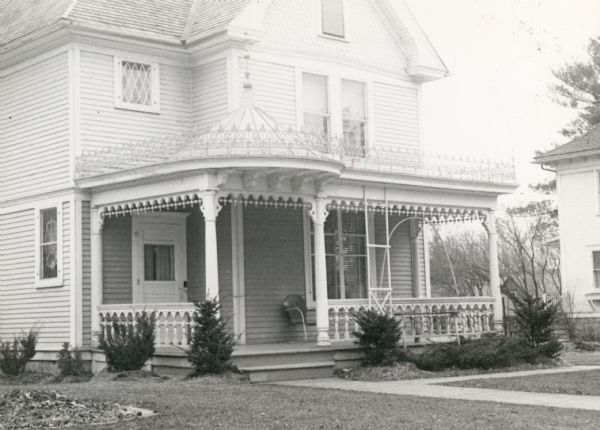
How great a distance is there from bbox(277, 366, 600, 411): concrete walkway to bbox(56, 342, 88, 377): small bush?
5120mm

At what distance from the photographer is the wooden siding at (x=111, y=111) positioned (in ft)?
67.9

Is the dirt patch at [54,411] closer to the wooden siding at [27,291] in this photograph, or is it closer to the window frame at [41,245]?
the wooden siding at [27,291]

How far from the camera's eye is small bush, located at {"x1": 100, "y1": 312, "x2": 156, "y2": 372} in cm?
1780

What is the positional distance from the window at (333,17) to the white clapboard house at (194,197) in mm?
59

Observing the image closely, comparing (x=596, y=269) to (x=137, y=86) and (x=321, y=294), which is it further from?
(x=137, y=86)

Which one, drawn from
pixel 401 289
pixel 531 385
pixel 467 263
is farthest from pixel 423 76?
pixel 467 263

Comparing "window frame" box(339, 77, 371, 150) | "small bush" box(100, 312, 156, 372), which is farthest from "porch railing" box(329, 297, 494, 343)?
"window frame" box(339, 77, 371, 150)

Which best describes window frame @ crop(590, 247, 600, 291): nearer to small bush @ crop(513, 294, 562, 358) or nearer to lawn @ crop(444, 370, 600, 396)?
small bush @ crop(513, 294, 562, 358)

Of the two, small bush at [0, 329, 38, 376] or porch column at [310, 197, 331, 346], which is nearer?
porch column at [310, 197, 331, 346]

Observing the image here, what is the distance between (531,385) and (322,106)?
31.7ft

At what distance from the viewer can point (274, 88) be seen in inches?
866

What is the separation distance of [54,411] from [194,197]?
312 inches

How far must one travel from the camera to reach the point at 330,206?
19.8m

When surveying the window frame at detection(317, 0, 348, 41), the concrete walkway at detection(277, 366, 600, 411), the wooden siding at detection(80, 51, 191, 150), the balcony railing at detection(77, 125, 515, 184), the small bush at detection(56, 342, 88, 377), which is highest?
the window frame at detection(317, 0, 348, 41)
